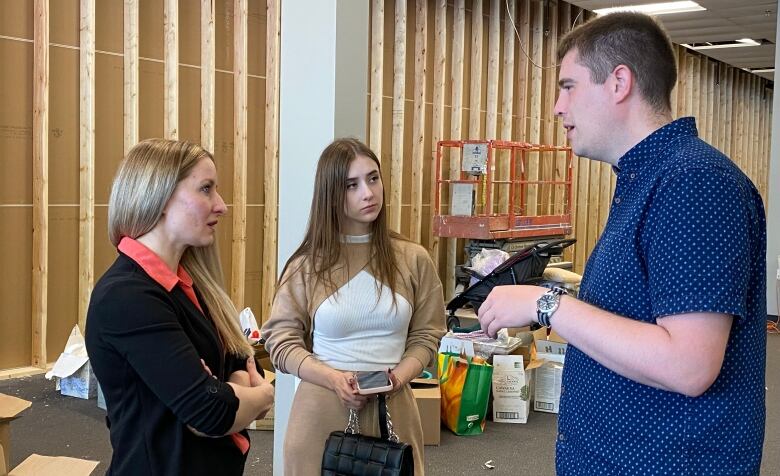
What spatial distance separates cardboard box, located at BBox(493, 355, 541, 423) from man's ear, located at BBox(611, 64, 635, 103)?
3903mm

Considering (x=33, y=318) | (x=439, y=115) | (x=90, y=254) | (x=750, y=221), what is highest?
(x=439, y=115)

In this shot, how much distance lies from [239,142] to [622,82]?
5.79m

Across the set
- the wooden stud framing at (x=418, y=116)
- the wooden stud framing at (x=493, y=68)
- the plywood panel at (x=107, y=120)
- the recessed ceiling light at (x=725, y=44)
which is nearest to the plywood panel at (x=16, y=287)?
the plywood panel at (x=107, y=120)

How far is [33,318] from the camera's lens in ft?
18.9

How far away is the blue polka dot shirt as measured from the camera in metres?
1.24

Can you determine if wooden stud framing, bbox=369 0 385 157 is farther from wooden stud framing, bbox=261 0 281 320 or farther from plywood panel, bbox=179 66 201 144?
plywood panel, bbox=179 66 201 144

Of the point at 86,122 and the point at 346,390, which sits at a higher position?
the point at 86,122

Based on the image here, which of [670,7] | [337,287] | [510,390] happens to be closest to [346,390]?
[337,287]

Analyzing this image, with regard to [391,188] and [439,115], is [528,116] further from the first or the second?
[391,188]

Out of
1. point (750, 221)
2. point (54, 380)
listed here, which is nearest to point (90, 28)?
point (54, 380)

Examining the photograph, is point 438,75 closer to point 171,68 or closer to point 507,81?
point 507,81

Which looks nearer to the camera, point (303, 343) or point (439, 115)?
point (303, 343)

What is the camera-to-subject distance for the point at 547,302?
1372 millimetres

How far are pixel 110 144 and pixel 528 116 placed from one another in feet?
18.9
